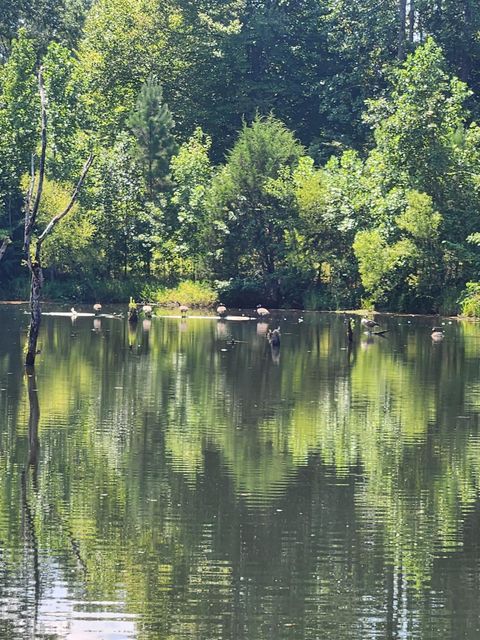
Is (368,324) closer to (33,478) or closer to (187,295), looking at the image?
(187,295)

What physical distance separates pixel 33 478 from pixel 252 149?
57.1 metres

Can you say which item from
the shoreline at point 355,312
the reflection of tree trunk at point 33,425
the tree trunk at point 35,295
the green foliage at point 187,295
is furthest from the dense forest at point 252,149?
the reflection of tree trunk at point 33,425

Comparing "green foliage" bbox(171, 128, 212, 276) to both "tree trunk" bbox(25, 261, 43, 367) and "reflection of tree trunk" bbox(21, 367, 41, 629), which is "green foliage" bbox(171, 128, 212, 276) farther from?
"reflection of tree trunk" bbox(21, 367, 41, 629)

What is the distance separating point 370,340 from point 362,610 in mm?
36592

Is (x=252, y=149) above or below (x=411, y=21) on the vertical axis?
below

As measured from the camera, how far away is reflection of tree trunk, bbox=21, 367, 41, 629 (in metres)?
15.0

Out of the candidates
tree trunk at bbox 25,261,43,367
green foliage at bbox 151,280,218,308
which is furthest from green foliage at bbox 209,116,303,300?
tree trunk at bbox 25,261,43,367

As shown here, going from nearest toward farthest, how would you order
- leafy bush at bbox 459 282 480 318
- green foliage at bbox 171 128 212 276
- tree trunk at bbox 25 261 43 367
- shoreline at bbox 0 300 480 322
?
tree trunk at bbox 25 261 43 367
leafy bush at bbox 459 282 480 318
shoreline at bbox 0 300 480 322
green foliage at bbox 171 128 212 276

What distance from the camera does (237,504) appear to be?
732 inches

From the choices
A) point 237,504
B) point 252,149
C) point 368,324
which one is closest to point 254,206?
point 252,149

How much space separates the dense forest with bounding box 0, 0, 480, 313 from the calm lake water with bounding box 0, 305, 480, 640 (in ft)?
91.3

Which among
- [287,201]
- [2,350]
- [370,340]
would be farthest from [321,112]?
[2,350]

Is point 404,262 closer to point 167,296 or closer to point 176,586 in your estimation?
point 167,296

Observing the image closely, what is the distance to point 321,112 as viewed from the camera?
91.2m
